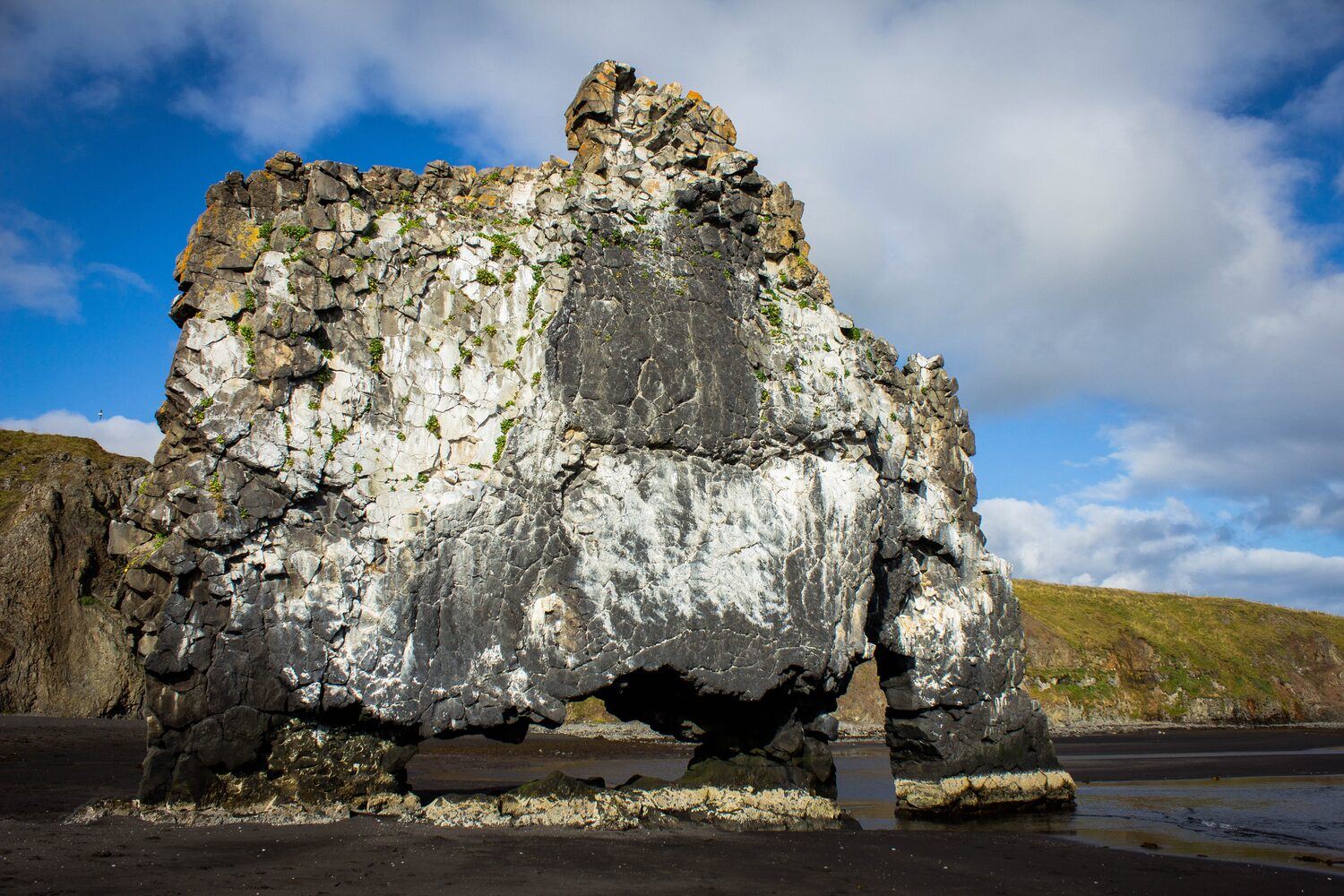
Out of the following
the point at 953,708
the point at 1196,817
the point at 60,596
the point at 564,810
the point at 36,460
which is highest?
the point at 36,460

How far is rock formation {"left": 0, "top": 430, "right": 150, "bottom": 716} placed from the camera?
3066 centimetres

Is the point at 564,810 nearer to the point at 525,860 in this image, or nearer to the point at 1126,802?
the point at 525,860

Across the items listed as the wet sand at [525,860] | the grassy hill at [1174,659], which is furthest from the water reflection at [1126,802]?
the grassy hill at [1174,659]

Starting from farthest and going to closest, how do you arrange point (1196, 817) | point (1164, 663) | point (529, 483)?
point (1164, 663), point (1196, 817), point (529, 483)

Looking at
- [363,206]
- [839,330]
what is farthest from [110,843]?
[839,330]

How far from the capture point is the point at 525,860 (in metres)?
13.3

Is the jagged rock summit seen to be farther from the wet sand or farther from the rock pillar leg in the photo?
the wet sand

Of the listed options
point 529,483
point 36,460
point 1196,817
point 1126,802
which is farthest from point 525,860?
point 36,460

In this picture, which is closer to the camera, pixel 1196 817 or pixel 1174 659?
pixel 1196 817

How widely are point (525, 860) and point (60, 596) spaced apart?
27472 mm

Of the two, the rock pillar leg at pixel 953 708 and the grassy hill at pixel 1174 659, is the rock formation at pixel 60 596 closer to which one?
the rock pillar leg at pixel 953 708

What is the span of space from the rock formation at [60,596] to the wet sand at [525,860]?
37.6 ft

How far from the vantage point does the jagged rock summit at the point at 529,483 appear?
51.5 ft

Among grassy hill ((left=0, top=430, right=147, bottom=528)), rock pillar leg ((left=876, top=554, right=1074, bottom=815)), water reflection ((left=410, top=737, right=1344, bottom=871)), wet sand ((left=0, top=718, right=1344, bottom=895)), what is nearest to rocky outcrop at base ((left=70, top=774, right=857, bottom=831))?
wet sand ((left=0, top=718, right=1344, bottom=895))
